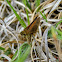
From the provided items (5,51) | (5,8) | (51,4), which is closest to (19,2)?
(5,8)

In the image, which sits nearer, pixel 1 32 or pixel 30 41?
pixel 30 41

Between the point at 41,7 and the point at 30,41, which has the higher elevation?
the point at 41,7

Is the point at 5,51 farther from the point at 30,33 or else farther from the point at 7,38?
the point at 30,33

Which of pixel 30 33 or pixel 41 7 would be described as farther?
pixel 41 7

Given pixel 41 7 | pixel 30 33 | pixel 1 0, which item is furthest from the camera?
pixel 1 0

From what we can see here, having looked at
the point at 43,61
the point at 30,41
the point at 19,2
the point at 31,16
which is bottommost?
the point at 43,61

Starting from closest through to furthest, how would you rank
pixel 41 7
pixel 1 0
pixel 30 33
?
pixel 30 33 → pixel 41 7 → pixel 1 0

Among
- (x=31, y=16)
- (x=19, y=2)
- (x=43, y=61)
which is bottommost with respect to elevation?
(x=43, y=61)

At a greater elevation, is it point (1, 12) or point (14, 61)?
point (1, 12)

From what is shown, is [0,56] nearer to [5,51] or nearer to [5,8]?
[5,51]

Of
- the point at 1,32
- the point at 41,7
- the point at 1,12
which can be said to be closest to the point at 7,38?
the point at 1,32
